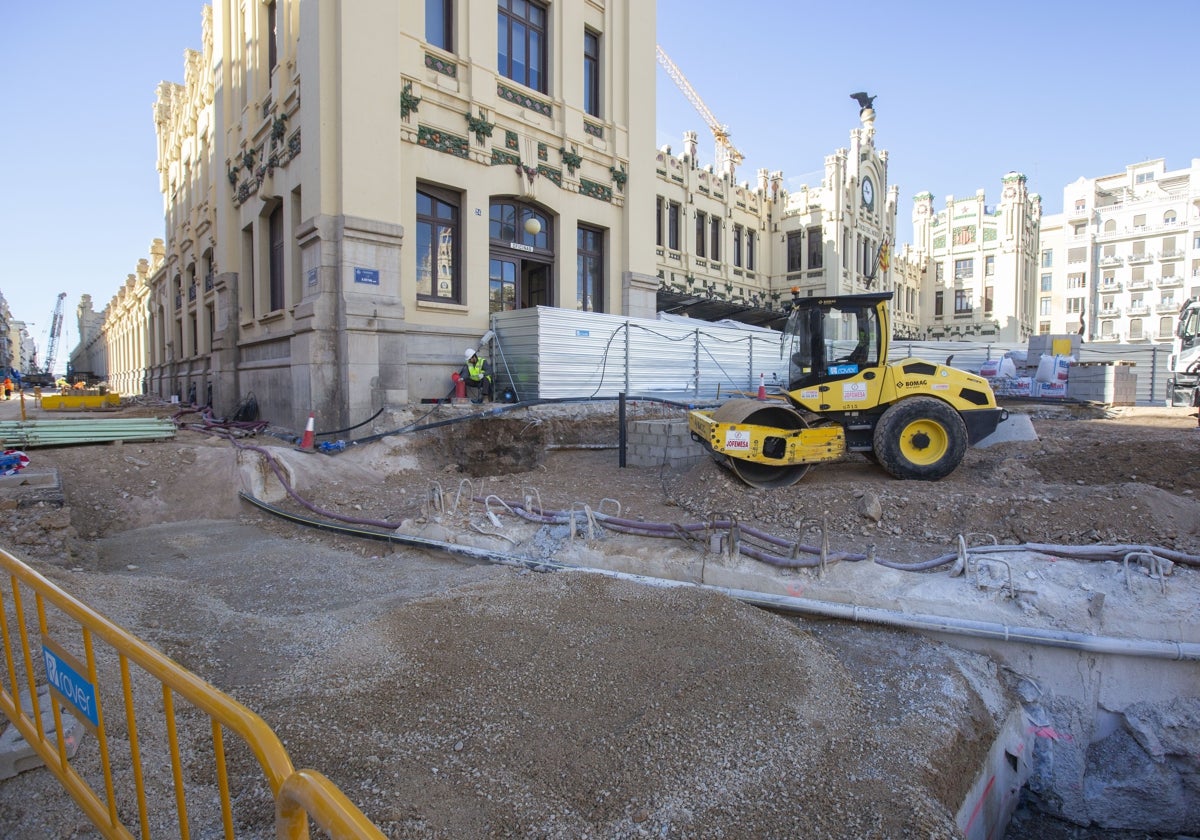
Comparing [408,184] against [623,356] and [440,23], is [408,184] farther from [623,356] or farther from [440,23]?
[623,356]

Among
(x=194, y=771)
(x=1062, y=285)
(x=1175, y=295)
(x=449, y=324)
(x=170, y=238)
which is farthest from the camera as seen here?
(x=1062, y=285)

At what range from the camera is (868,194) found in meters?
38.3

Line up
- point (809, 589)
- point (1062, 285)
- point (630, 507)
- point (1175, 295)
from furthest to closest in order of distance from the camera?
point (1062, 285), point (1175, 295), point (630, 507), point (809, 589)

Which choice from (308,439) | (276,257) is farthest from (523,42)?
(308,439)

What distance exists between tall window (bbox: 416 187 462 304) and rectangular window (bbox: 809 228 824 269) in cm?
2531

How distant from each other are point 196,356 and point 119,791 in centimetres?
2511

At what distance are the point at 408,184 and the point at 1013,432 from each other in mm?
12937

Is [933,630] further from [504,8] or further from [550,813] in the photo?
[504,8]

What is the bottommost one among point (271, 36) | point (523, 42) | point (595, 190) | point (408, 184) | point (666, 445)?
point (666, 445)

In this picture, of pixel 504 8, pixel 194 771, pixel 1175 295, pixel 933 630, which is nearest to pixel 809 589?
pixel 933 630

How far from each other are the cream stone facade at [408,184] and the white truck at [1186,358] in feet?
62.1

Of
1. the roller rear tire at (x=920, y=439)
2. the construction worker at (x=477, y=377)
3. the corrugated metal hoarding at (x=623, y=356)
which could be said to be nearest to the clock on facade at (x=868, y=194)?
the corrugated metal hoarding at (x=623, y=356)

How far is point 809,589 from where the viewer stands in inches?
219

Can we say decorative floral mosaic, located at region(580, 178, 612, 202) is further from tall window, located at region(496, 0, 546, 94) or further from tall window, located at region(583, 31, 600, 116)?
tall window, located at region(496, 0, 546, 94)
